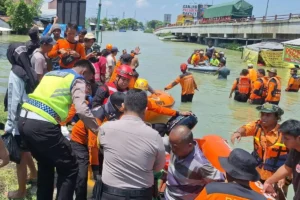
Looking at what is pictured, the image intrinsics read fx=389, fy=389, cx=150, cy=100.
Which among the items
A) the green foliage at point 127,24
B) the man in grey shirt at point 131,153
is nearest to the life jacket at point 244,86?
the man in grey shirt at point 131,153

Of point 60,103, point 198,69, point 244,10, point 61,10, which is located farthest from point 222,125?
point 244,10

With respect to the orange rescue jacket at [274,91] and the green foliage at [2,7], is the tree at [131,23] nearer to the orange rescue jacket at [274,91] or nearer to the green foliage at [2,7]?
the green foliage at [2,7]

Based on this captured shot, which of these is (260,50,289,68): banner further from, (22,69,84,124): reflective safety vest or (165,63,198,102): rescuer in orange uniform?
(22,69,84,124): reflective safety vest

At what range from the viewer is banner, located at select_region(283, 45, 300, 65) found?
23375 mm

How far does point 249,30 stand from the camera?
127 ft

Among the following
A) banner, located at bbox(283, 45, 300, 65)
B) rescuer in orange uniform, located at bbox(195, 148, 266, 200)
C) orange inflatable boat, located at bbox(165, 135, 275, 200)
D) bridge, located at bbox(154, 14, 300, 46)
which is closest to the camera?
rescuer in orange uniform, located at bbox(195, 148, 266, 200)

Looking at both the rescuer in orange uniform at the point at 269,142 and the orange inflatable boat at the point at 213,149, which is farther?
the orange inflatable boat at the point at 213,149

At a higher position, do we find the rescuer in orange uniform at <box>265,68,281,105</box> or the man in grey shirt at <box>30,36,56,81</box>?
the man in grey shirt at <box>30,36,56,81</box>

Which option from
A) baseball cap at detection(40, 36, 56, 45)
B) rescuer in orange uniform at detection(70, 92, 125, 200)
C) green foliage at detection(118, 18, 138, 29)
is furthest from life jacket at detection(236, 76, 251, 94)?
green foliage at detection(118, 18, 138, 29)

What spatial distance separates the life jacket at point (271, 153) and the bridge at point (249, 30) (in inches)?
1054

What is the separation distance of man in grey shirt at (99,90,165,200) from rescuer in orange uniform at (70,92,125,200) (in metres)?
1.01

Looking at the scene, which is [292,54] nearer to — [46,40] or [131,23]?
[46,40]

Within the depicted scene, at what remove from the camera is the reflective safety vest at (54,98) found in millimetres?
3260

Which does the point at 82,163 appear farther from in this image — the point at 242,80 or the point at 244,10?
the point at 244,10
